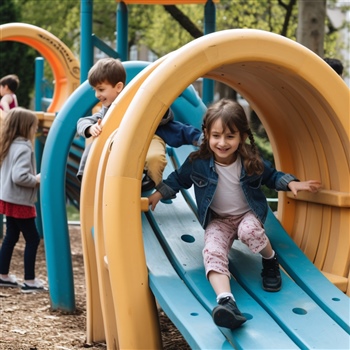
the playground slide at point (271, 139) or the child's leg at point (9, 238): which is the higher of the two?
the playground slide at point (271, 139)

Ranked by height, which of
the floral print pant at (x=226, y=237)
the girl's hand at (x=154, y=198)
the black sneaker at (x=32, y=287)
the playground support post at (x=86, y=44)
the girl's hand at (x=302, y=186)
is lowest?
the black sneaker at (x=32, y=287)

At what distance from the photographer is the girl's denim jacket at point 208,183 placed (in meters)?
3.77

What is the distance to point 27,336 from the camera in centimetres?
488

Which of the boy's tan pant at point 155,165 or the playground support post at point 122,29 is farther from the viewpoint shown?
the playground support post at point 122,29

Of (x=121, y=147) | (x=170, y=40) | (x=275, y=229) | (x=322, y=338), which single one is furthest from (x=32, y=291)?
(x=170, y=40)

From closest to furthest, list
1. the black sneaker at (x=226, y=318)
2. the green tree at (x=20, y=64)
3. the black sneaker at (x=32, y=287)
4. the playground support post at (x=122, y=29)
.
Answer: the black sneaker at (x=226, y=318) → the black sneaker at (x=32, y=287) → the playground support post at (x=122, y=29) → the green tree at (x=20, y=64)

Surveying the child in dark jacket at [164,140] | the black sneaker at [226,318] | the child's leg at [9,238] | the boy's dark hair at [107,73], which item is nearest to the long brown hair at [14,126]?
the child's leg at [9,238]

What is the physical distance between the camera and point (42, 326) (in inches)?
206

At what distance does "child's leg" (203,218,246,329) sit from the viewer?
3.14 metres

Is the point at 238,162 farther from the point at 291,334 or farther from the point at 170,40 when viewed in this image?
the point at 170,40

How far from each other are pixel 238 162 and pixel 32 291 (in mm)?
3175

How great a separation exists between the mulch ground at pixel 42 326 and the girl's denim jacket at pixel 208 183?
121 cm

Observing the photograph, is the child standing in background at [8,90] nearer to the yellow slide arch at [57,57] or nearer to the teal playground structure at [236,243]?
the yellow slide arch at [57,57]

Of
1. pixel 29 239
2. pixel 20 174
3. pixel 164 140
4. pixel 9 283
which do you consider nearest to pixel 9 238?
pixel 29 239
